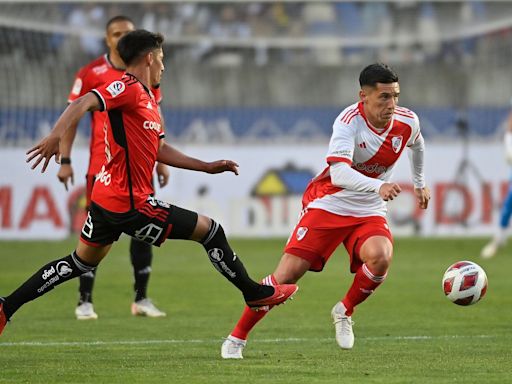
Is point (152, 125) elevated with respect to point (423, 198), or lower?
elevated

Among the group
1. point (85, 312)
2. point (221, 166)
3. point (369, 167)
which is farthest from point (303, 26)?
point (221, 166)

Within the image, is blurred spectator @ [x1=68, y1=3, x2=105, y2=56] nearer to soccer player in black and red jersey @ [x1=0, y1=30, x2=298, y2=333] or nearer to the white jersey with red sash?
the white jersey with red sash

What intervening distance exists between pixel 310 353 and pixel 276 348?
44 centimetres

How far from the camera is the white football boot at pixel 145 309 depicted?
464 inches

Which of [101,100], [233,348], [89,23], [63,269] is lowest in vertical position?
[233,348]

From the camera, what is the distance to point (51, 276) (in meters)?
8.70

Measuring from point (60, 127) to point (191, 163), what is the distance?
4.48 ft

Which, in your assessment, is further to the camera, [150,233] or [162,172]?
[162,172]

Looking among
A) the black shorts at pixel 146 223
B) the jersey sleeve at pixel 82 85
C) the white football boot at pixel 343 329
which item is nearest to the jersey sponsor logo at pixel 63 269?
the black shorts at pixel 146 223

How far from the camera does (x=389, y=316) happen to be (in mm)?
11633

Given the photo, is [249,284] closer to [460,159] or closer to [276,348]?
[276,348]

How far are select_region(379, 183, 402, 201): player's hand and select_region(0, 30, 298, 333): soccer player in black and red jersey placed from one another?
103cm

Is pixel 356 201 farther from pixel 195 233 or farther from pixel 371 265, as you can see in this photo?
pixel 195 233

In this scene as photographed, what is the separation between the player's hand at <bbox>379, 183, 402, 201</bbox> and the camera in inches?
325
